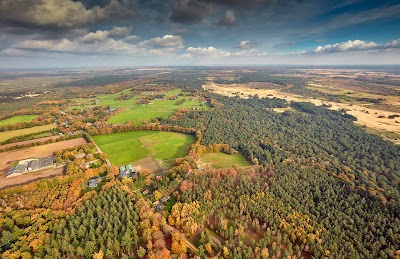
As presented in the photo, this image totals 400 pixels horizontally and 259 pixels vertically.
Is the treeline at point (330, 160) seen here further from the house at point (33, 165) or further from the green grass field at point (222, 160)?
the house at point (33, 165)

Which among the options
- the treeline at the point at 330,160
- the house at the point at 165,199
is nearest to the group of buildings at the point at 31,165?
the house at the point at 165,199

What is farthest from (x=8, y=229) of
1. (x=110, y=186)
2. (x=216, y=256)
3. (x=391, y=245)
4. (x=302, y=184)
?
(x=391, y=245)

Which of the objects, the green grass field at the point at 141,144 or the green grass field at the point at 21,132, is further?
the green grass field at the point at 21,132

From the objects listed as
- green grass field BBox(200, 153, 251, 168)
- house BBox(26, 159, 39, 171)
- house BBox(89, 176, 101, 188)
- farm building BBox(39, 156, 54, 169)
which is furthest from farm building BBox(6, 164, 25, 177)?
green grass field BBox(200, 153, 251, 168)

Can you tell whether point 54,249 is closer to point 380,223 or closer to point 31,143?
point 31,143

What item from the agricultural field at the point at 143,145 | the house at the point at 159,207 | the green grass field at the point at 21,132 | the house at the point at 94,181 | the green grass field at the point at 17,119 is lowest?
the house at the point at 159,207

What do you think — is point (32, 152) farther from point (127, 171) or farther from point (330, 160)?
point (330, 160)

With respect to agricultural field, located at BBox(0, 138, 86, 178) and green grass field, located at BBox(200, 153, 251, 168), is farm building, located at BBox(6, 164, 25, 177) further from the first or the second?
green grass field, located at BBox(200, 153, 251, 168)
